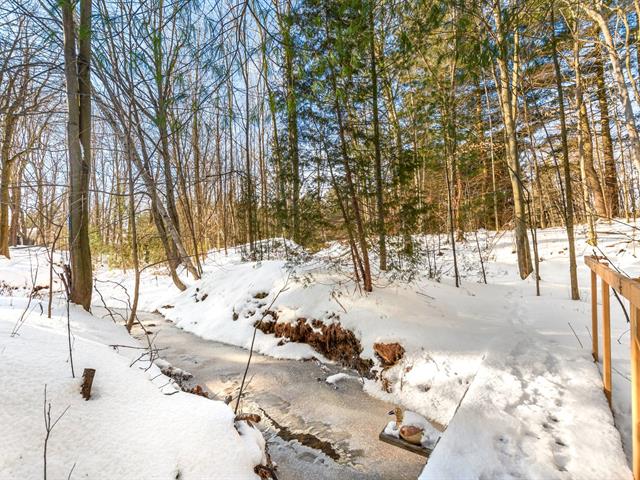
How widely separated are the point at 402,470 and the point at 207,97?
3081 millimetres

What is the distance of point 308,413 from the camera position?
3.28 metres

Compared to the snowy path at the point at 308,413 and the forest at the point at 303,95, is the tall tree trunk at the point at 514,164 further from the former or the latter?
the snowy path at the point at 308,413

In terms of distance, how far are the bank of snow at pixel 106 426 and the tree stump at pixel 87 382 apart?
0.03 m

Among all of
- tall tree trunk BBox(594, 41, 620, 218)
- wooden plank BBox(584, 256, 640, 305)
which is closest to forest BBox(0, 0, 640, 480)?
wooden plank BBox(584, 256, 640, 305)

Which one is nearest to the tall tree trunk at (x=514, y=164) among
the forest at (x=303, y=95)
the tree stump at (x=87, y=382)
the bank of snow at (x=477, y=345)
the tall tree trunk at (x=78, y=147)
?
the forest at (x=303, y=95)

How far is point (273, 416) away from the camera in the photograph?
323 centimetres

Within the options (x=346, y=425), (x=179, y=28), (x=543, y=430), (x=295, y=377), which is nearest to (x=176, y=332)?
(x=295, y=377)

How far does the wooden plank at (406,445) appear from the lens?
7.75ft

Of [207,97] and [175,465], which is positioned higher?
[207,97]

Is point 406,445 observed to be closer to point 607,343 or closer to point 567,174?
point 607,343

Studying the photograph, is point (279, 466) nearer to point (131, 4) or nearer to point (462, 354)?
point (462, 354)

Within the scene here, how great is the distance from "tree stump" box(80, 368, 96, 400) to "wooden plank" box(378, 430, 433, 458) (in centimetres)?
208

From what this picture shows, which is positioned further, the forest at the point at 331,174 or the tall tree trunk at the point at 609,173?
the tall tree trunk at the point at 609,173

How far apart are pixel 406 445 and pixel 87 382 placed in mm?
2213
